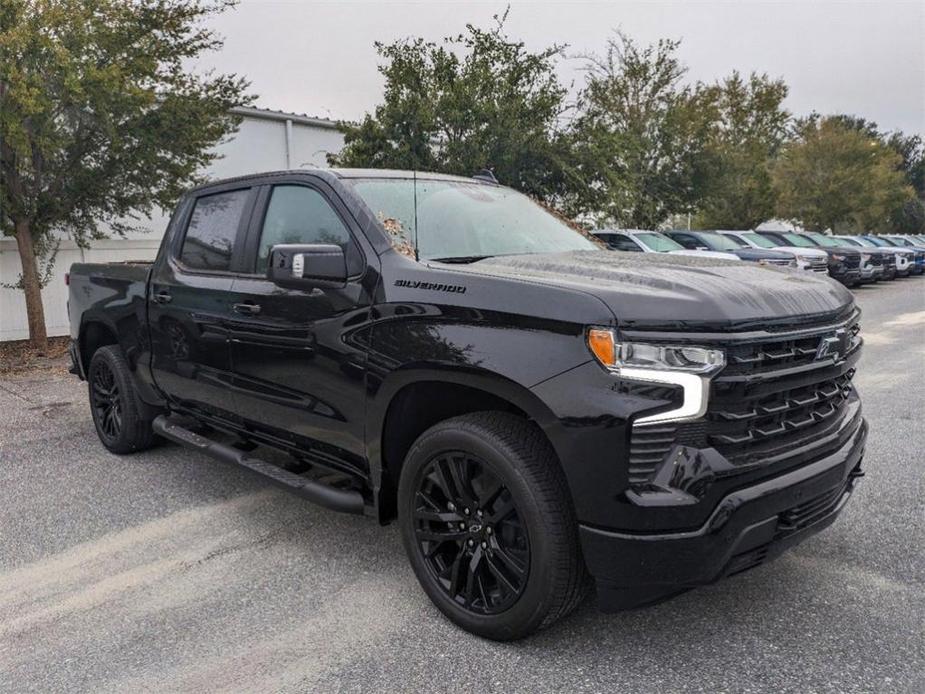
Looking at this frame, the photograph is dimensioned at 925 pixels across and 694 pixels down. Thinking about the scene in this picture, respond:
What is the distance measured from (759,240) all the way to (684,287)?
19.2 meters

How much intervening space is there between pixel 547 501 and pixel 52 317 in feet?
35.1

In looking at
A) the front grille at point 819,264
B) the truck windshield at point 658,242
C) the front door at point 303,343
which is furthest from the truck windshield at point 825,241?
the front door at point 303,343

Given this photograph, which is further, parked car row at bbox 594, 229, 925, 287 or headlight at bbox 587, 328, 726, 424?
parked car row at bbox 594, 229, 925, 287

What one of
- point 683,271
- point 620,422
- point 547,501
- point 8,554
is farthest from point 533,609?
point 8,554

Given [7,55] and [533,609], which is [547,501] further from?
[7,55]

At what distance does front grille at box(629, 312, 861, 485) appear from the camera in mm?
2312

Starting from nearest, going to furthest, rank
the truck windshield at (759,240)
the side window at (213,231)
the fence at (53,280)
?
the side window at (213,231) → the fence at (53,280) → the truck windshield at (759,240)

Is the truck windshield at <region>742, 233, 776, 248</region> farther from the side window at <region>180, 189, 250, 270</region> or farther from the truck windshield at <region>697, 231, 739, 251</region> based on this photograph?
the side window at <region>180, 189, 250, 270</region>

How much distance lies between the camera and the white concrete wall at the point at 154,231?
1060 cm

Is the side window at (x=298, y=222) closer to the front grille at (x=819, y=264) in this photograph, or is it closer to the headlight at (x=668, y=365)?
the headlight at (x=668, y=365)

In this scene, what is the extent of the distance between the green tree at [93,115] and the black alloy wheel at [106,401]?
407 centimetres

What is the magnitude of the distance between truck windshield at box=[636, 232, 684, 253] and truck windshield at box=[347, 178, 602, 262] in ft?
39.1

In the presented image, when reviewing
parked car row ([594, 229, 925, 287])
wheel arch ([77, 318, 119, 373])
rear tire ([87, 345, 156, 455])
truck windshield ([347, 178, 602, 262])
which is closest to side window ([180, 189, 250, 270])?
truck windshield ([347, 178, 602, 262])

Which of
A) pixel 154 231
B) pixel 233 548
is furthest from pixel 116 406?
pixel 154 231
